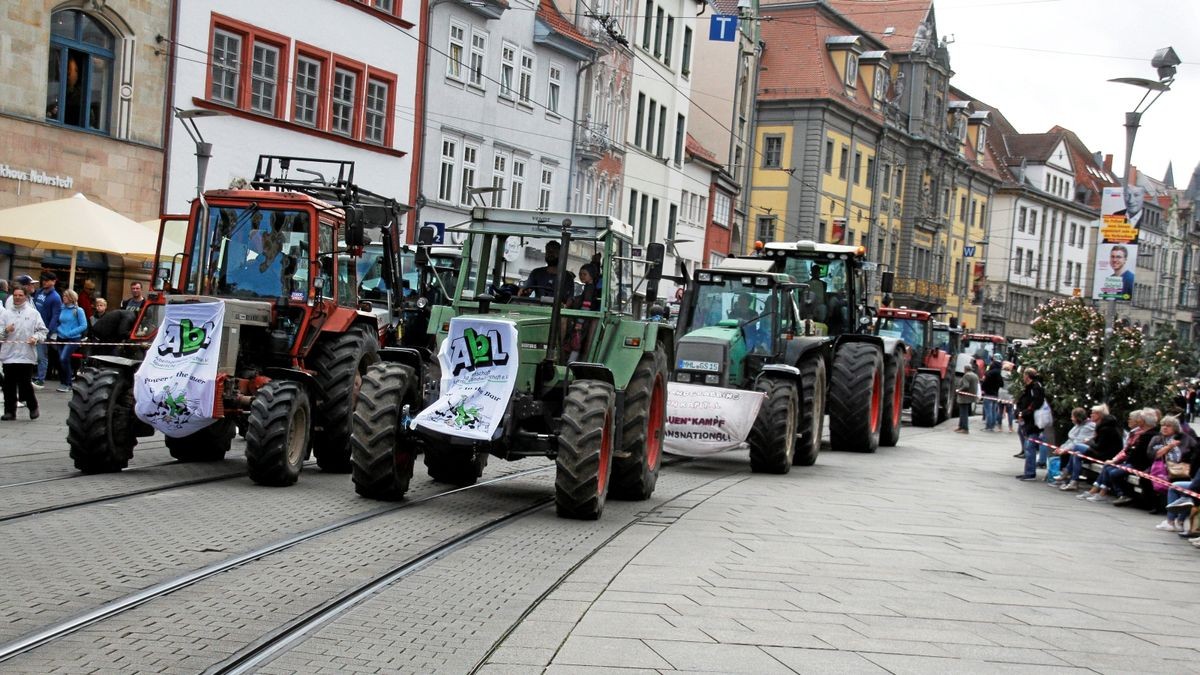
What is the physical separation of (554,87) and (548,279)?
97.8ft

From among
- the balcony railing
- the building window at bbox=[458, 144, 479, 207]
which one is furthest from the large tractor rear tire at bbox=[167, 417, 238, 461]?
the balcony railing

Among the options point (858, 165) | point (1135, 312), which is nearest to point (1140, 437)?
point (858, 165)

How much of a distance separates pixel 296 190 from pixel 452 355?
6.18 meters

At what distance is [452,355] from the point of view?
11.9m

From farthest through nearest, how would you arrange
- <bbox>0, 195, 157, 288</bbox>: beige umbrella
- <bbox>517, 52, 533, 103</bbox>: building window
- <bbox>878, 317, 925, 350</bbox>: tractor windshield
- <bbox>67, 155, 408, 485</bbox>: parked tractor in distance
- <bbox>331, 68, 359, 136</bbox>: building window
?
1. <bbox>517, 52, 533, 103</bbox>: building window
2. <bbox>878, 317, 925, 350</bbox>: tractor windshield
3. <bbox>331, 68, 359, 136</bbox>: building window
4. <bbox>0, 195, 157, 288</bbox>: beige umbrella
5. <bbox>67, 155, 408, 485</bbox>: parked tractor in distance

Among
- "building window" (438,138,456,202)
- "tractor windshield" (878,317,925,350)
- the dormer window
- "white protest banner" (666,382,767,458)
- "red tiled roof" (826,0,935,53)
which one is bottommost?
"white protest banner" (666,382,767,458)

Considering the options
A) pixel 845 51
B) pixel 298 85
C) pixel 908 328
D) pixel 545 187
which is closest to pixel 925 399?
pixel 908 328

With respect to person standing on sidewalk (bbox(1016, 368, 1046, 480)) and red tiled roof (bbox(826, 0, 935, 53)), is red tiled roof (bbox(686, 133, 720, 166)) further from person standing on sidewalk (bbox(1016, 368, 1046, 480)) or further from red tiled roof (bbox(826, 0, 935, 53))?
person standing on sidewalk (bbox(1016, 368, 1046, 480))

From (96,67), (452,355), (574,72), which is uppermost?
(574,72)

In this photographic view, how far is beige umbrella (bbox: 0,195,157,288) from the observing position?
20.8 metres

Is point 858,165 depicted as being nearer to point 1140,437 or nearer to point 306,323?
point 1140,437

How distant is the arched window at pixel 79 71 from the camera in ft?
80.6

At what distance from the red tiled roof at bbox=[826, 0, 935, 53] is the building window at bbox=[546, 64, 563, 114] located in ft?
112

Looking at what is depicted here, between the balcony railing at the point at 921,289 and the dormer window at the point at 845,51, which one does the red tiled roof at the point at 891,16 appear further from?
the balcony railing at the point at 921,289
